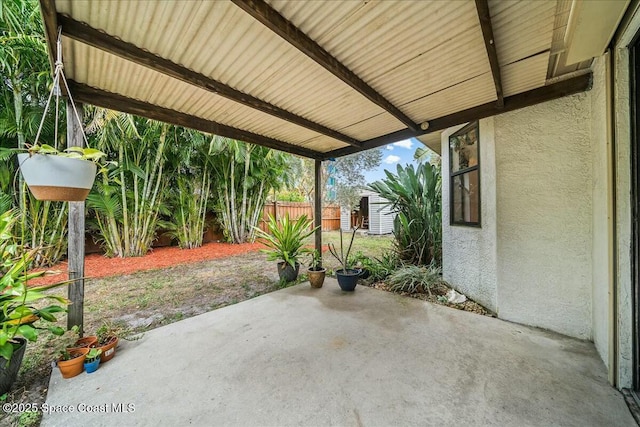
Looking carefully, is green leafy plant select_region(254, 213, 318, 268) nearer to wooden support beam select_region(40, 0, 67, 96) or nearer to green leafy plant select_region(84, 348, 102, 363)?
green leafy plant select_region(84, 348, 102, 363)

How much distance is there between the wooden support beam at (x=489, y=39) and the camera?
1.35 meters

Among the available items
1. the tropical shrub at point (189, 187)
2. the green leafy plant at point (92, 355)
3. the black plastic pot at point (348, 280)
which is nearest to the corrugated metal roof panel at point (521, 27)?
the black plastic pot at point (348, 280)

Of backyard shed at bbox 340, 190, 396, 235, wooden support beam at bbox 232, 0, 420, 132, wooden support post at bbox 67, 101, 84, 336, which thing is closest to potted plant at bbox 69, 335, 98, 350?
wooden support post at bbox 67, 101, 84, 336

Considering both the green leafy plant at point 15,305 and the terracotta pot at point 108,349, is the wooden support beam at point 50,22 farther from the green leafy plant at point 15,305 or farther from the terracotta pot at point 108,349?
the terracotta pot at point 108,349

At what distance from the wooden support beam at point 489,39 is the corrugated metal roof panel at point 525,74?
11cm

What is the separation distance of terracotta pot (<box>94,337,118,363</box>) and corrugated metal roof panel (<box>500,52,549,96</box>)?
13.5 ft

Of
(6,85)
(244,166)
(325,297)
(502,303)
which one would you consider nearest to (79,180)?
(325,297)

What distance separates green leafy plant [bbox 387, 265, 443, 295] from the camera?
3510 millimetres

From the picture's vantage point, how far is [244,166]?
7.58 m

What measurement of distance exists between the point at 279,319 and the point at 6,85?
5750mm

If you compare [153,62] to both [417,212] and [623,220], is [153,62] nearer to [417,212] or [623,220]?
[623,220]

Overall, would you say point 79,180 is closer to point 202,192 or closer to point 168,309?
point 168,309

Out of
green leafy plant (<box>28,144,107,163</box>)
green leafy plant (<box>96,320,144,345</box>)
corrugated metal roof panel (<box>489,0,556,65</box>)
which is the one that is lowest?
green leafy plant (<box>96,320,144,345</box>)

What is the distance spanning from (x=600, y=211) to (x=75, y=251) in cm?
463
